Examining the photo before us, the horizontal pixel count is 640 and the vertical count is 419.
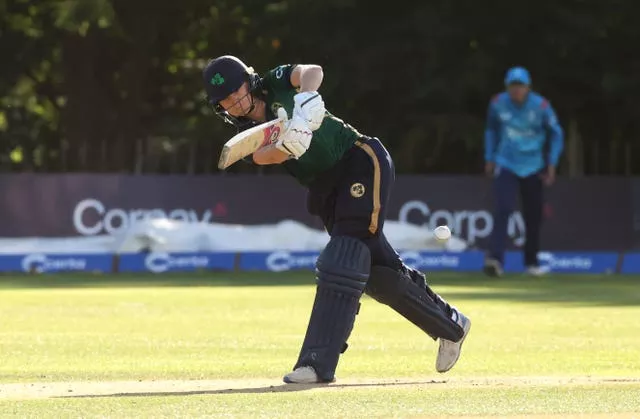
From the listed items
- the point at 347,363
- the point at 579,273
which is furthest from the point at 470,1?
the point at 347,363

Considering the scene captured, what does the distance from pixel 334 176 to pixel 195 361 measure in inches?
56.8

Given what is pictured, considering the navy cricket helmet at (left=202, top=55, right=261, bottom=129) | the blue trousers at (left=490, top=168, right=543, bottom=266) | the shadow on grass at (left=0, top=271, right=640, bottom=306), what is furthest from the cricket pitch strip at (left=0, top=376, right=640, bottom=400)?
the blue trousers at (left=490, top=168, right=543, bottom=266)

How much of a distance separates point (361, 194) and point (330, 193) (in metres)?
0.20

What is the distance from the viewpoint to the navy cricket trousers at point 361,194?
317 inches

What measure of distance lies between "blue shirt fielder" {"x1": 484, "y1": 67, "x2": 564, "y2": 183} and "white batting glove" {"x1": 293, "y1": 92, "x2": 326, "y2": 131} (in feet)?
29.0

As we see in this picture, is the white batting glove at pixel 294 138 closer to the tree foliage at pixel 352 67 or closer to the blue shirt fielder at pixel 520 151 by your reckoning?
the blue shirt fielder at pixel 520 151

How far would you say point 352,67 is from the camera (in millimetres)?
19500

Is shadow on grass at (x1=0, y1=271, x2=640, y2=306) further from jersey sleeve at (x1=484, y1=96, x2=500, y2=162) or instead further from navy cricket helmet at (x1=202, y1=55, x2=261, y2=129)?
navy cricket helmet at (x1=202, y1=55, x2=261, y2=129)

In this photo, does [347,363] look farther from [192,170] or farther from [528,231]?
[192,170]

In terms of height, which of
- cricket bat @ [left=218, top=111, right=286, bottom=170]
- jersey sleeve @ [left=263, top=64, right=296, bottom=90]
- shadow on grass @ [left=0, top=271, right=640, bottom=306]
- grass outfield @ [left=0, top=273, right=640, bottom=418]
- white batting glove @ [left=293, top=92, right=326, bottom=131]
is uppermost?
jersey sleeve @ [left=263, top=64, right=296, bottom=90]

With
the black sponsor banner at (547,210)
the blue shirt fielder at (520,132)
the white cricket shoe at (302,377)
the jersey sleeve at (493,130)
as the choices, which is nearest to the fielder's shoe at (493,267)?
the blue shirt fielder at (520,132)

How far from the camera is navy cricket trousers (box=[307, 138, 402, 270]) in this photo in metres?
8.05

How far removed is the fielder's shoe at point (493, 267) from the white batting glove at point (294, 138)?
8928mm

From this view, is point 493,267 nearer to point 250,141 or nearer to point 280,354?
point 280,354
